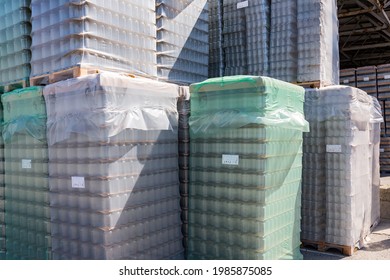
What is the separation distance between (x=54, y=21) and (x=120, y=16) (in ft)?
2.25

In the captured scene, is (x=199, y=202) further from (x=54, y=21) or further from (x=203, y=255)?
(x=54, y=21)

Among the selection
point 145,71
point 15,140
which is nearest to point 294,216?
point 145,71

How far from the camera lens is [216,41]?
20.4 feet

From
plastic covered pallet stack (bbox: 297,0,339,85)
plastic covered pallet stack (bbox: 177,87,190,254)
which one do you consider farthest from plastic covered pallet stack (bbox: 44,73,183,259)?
plastic covered pallet stack (bbox: 297,0,339,85)

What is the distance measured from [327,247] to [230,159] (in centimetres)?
221

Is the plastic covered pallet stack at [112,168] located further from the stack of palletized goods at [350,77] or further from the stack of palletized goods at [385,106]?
the stack of palletized goods at [385,106]

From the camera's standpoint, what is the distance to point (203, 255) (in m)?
4.20

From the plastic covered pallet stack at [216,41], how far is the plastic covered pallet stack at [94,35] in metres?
1.75

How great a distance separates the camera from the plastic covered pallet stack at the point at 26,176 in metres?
4.20

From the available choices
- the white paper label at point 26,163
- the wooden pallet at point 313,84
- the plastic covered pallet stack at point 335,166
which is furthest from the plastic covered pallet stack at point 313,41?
the white paper label at point 26,163

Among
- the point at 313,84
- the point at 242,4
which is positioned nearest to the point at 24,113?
the point at 242,4

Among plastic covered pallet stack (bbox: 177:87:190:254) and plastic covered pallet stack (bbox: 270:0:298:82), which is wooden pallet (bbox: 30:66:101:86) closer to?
plastic covered pallet stack (bbox: 177:87:190:254)

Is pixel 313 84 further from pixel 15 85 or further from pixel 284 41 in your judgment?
pixel 15 85

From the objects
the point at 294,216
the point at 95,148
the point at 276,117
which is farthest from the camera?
the point at 294,216
